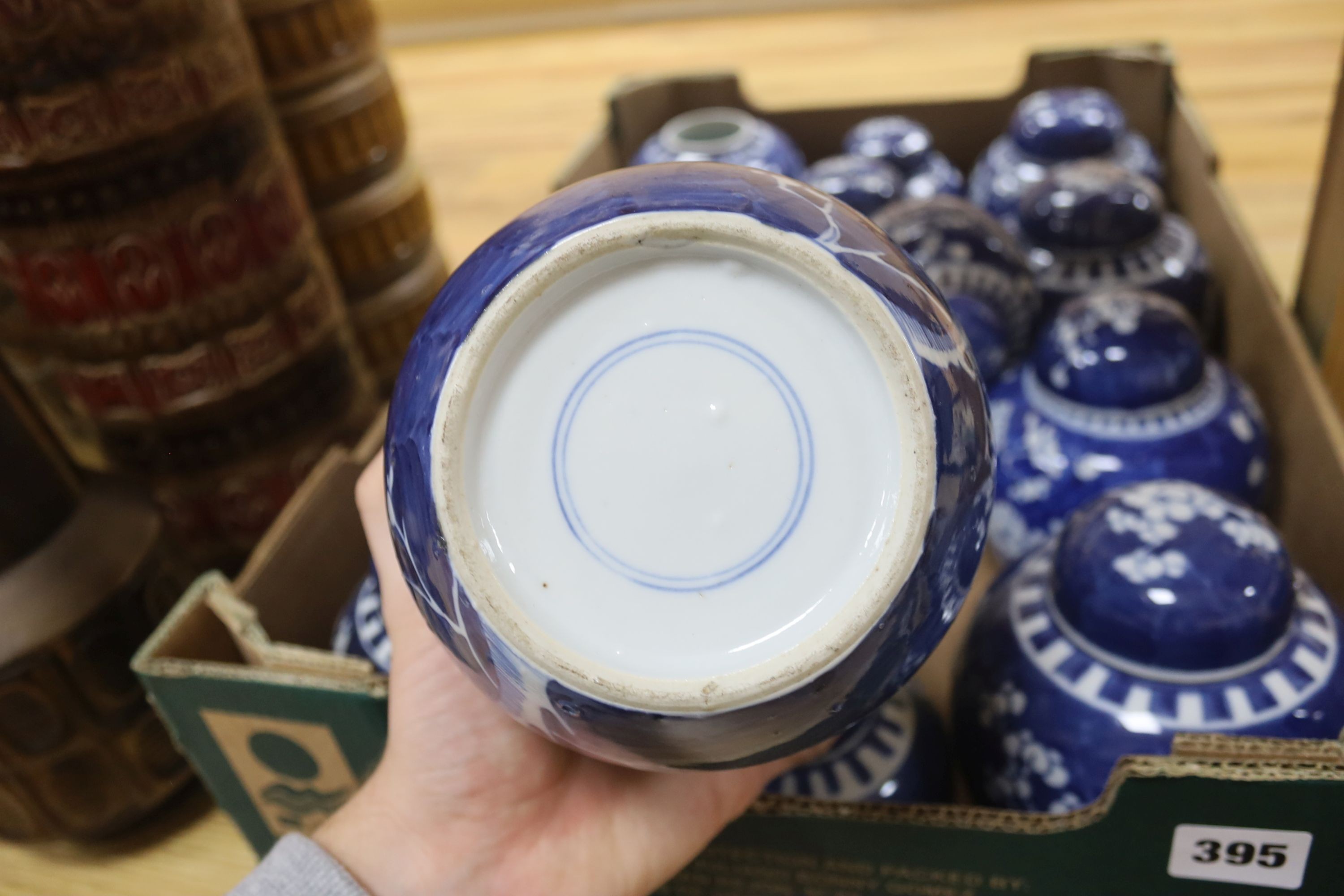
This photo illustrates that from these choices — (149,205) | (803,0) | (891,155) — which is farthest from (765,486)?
(803,0)

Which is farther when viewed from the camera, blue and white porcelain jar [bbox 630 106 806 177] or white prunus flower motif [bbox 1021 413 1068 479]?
blue and white porcelain jar [bbox 630 106 806 177]

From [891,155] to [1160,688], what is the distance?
714mm

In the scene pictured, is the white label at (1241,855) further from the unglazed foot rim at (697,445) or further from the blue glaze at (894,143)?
the blue glaze at (894,143)

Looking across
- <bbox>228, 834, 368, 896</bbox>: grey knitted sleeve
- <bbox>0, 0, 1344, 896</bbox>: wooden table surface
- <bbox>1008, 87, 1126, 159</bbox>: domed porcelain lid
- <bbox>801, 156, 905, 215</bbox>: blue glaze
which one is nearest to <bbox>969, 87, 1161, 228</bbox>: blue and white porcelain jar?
<bbox>1008, 87, 1126, 159</bbox>: domed porcelain lid

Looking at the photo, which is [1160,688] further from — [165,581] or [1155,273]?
[165,581]

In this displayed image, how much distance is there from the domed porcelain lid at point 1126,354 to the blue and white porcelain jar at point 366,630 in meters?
0.50

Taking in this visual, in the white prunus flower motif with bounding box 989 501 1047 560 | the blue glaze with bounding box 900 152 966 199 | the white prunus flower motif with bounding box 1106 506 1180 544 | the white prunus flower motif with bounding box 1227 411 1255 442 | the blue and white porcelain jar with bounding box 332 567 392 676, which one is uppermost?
the white prunus flower motif with bounding box 1106 506 1180 544

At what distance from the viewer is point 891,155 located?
110 cm

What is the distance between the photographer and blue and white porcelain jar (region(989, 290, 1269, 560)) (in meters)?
0.72

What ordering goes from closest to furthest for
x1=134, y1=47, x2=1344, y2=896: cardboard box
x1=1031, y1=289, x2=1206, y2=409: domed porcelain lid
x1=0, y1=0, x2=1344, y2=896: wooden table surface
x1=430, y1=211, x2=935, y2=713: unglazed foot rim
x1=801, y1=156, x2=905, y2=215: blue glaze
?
x1=430, y1=211, x2=935, y2=713: unglazed foot rim, x1=134, y1=47, x2=1344, y2=896: cardboard box, x1=1031, y1=289, x2=1206, y2=409: domed porcelain lid, x1=801, y1=156, x2=905, y2=215: blue glaze, x1=0, y1=0, x2=1344, y2=896: wooden table surface

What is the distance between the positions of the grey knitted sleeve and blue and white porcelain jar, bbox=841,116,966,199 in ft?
2.70

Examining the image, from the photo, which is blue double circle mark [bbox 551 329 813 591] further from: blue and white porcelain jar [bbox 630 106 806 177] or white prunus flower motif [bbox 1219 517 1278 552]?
blue and white porcelain jar [bbox 630 106 806 177]

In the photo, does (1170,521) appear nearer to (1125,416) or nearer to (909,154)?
(1125,416)

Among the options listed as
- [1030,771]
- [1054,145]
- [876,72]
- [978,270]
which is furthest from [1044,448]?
[876,72]
